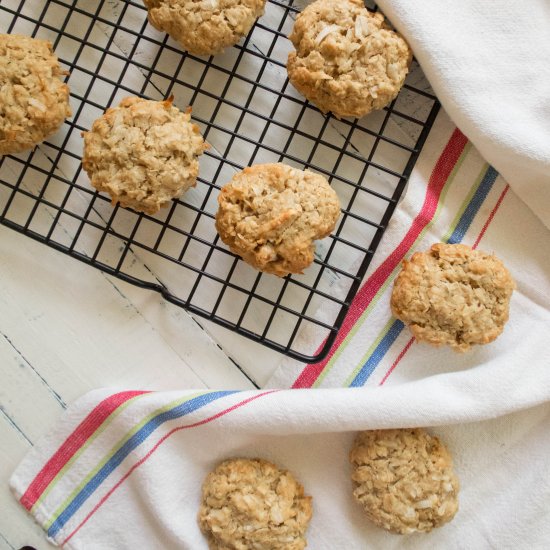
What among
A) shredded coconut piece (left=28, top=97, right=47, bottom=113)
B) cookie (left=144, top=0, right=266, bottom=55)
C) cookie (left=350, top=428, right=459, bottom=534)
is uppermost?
cookie (left=144, top=0, right=266, bottom=55)

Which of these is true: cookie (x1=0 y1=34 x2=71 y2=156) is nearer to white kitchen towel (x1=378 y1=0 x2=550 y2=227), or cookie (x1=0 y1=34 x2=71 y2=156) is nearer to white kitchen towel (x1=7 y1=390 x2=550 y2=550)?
white kitchen towel (x1=7 y1=390 x2=550 y2=550)

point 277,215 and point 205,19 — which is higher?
point 205,19

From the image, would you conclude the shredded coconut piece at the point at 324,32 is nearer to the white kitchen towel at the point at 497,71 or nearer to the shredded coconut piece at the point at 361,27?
the shredded coconut piece at the point at 361,27

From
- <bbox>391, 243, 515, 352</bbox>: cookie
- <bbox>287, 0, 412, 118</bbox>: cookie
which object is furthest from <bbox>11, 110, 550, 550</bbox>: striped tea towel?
<bbox>287, 0, 412, 118</bbox>: cookie

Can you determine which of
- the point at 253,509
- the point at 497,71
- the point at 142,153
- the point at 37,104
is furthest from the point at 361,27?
the point at 253,509

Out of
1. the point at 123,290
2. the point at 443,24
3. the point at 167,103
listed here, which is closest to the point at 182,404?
the point at 123,290

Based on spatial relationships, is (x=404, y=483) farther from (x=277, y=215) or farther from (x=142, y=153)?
(x=142, y=153)
